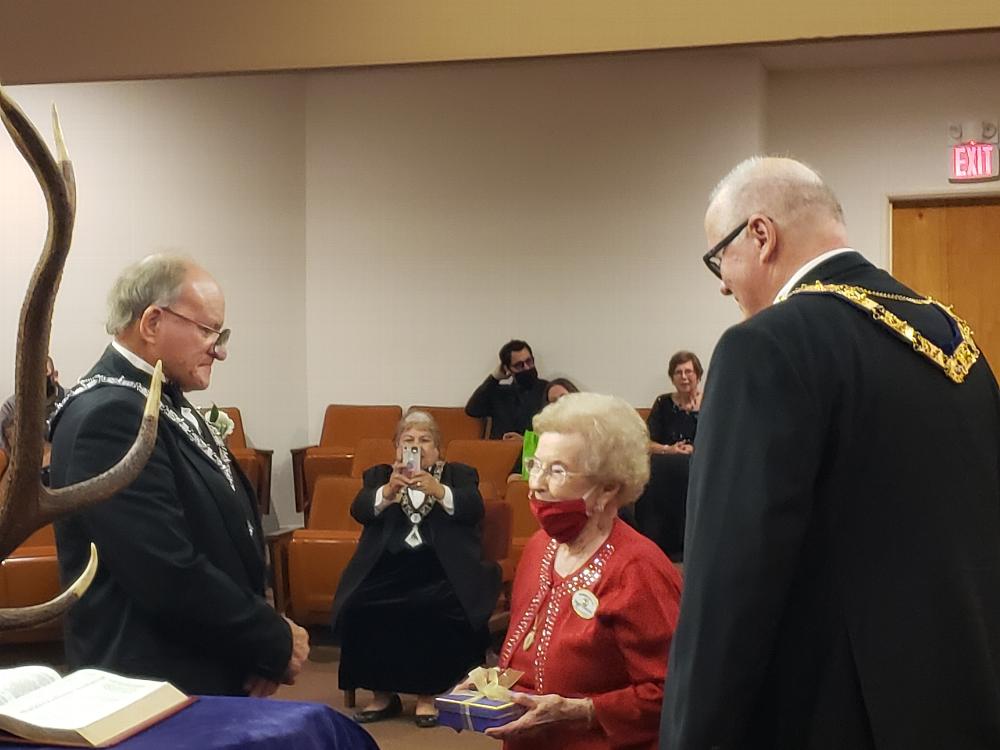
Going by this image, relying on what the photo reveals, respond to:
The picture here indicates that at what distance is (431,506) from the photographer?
441 centimetres

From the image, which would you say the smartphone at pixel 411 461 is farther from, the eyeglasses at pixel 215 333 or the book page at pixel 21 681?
the book page at pixel 21 681

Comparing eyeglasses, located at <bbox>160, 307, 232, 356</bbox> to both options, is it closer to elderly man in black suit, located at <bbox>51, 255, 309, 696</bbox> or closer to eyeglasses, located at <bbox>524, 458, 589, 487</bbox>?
elderly man in black suit, located at <bbox>51, 255, 309, 696</bbox>

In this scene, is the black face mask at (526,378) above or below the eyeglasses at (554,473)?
above

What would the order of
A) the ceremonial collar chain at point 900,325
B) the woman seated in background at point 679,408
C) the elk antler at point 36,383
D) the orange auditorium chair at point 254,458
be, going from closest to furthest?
the elk antler at point 36,383, the ceremonial collar chain at point 900,325, the orange auditorium chair at point 254,458, the woman seated in background at point 679,408

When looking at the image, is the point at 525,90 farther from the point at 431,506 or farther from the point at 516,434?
the point at 431,506

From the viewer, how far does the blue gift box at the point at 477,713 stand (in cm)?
195

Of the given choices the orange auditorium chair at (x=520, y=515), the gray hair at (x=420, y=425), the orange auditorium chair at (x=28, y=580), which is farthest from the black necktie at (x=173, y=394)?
the orange auditorium chair at (x=520, y=515)

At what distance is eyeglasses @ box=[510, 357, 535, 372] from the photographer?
7664mm

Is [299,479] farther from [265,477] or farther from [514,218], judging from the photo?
[514,218]

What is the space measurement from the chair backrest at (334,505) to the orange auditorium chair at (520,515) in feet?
2.28

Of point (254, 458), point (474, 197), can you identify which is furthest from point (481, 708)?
point (474, 197)

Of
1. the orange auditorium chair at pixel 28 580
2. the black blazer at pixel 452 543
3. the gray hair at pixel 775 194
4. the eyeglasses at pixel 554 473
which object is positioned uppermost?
the gray hair at pixel 775 194

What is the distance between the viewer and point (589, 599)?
2045 mm

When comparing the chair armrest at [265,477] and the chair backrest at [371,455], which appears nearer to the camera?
the chair backrest at [371,455]
